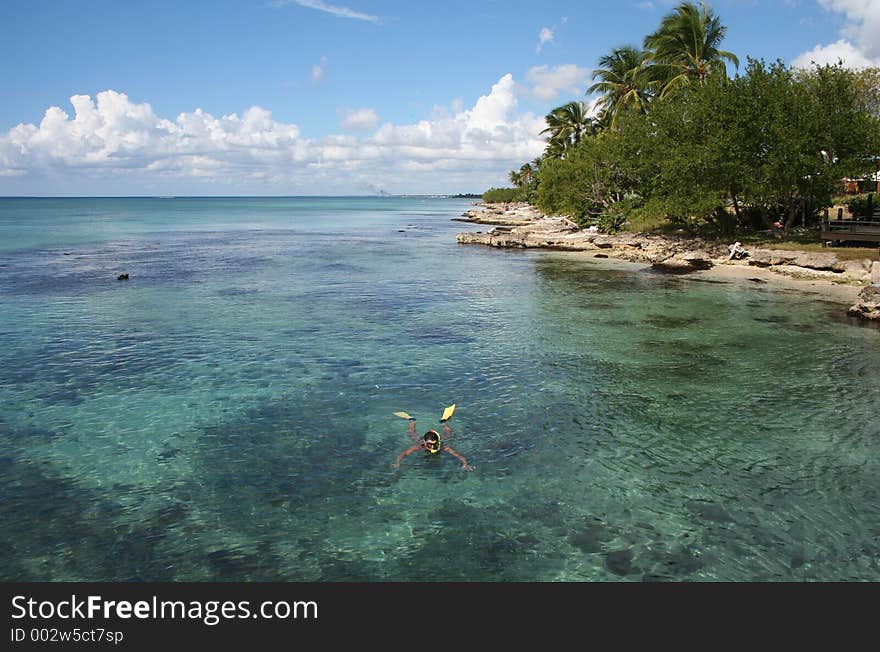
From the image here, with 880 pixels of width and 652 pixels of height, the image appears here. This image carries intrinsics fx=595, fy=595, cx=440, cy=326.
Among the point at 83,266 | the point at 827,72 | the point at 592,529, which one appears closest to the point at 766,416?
the point at 592,529

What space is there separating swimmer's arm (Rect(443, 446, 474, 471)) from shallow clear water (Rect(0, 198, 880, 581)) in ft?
0.73

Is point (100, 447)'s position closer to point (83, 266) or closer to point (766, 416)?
point (766, 416)

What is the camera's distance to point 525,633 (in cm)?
745

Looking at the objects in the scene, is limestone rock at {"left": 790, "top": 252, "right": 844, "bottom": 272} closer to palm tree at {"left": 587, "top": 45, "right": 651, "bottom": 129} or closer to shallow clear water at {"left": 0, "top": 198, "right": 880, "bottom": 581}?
shallow clear water at {"left": 0, "top": 198, "right": 880, "bottom": 581}

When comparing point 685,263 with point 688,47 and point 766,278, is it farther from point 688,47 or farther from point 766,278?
point 688,47

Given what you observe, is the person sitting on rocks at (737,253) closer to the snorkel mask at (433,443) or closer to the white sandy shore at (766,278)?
the white sandy shore at (766,278)

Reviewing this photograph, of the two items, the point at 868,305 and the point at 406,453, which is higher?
the point at 868,305

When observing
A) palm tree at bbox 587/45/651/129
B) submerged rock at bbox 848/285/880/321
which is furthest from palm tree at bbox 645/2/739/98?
submerged rock at bbox 848/285/880/321

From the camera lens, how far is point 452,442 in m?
13.1

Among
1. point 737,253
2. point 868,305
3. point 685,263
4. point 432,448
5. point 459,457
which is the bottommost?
point 459,457

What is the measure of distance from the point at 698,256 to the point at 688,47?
70.1ft

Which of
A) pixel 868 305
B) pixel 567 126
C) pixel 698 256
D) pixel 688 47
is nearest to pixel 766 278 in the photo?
pixel 698 256

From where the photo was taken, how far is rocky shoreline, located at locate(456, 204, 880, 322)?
98.9 feet

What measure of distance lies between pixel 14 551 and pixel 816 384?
740 inches
